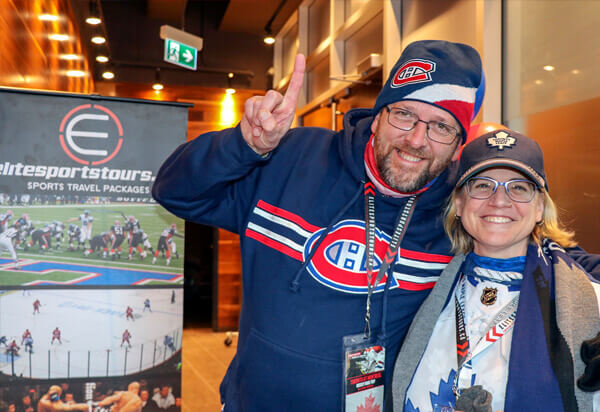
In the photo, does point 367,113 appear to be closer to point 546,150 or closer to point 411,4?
point 546,150

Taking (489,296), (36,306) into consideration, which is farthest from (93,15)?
(489,296)

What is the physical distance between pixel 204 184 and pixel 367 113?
714 mm

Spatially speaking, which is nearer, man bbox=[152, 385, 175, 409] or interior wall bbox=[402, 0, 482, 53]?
man bbox=[152, 385, 175, 409]

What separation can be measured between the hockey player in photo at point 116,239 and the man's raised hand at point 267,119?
1.36 m

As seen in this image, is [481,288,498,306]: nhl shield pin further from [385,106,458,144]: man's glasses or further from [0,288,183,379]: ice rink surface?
[0,288,183,379]: ice rink surface

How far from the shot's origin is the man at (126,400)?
249 centimetres

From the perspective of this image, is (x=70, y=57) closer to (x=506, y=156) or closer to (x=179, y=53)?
(x=179, y=53)

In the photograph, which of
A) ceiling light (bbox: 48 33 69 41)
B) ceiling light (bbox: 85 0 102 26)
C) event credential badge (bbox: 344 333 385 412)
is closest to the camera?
event credential badge (bbox: 344 333 385 412)

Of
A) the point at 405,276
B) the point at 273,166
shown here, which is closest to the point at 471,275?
the point at 405,276

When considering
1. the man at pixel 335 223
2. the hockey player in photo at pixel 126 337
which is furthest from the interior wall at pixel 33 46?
the man at pixel 335 223

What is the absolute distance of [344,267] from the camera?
1.55 meters

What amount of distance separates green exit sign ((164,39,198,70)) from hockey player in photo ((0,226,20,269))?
345 centimetres

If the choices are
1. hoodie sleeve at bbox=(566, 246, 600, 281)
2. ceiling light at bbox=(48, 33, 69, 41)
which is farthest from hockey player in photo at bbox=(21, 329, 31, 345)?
ceiling light at bbox=(48, 33, 69, 41)

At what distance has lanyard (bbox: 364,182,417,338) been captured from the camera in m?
1.53
